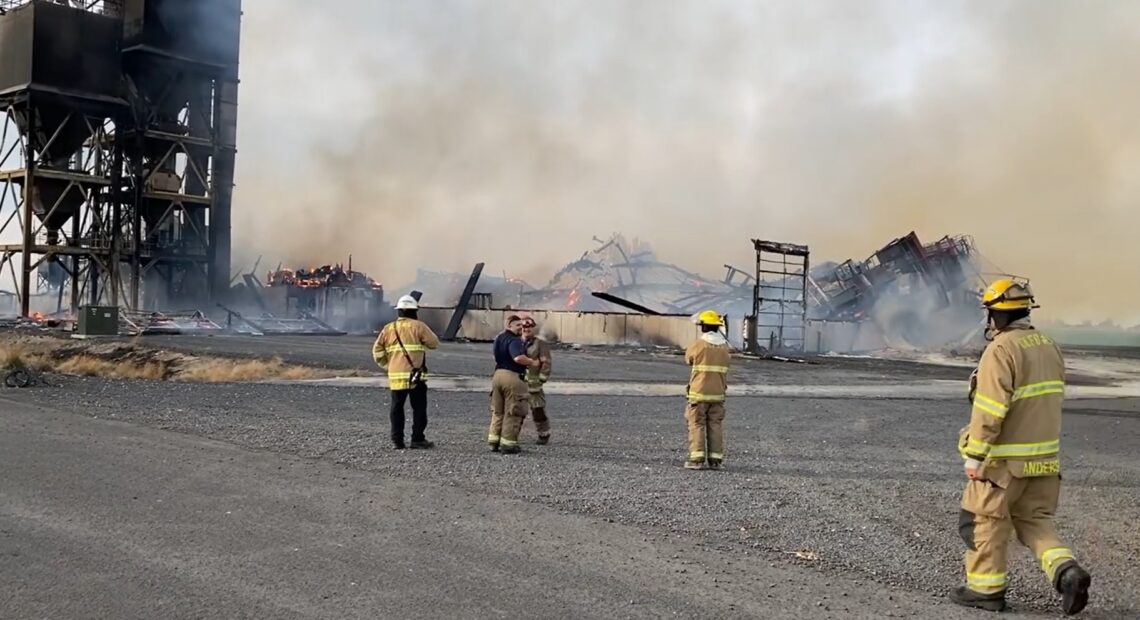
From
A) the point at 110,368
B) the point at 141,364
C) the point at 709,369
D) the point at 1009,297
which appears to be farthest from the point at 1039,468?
the point at 141,364

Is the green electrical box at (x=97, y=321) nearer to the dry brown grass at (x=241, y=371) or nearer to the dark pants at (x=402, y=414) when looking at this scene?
the dry brown grass at (x=241, y=371)

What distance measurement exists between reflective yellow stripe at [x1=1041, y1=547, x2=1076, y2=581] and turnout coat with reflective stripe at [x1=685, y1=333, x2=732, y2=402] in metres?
4.19

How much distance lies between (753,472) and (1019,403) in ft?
13.3

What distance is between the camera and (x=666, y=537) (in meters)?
5.78

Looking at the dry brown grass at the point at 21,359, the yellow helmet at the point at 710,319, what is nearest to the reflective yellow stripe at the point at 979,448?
the yellow helmet at the point at 710,319

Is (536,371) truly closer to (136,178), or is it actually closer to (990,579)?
(990,579)

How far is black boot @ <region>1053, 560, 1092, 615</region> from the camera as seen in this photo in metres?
4.13

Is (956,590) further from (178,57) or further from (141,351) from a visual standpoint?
(178,57)

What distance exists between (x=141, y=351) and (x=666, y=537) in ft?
63.1

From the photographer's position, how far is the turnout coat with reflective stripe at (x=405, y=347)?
9109 mm

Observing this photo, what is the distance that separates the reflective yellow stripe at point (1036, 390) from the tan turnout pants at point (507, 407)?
5369 millimetres

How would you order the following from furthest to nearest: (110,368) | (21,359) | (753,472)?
(110,368)
(21,359)
(753,472)

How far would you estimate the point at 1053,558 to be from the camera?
4.31m

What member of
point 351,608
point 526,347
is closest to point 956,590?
point 351,608
